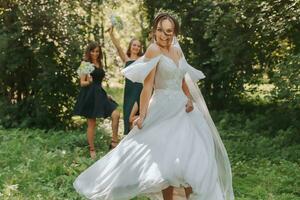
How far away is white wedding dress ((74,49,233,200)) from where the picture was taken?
493 centimetres

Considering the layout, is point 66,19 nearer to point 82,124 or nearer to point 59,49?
point 59,49

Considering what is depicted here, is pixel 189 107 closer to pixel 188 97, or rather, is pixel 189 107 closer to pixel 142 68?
pixel 188 97

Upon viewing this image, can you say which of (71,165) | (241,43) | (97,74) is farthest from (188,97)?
(241,43)

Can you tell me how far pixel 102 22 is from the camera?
39.9 ft

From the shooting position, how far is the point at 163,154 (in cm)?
505

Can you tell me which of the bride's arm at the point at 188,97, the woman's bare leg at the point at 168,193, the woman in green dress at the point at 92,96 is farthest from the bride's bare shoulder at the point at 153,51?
the woman in green dress at the point at 92,96

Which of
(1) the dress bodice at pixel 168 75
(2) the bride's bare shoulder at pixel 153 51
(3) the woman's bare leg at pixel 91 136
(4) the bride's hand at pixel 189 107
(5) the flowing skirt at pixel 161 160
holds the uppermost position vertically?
(2) the bride's bare shoulder at pixel 153 51

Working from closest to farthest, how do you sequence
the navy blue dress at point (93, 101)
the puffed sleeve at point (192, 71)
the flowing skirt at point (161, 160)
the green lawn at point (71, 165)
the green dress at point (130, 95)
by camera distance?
1. the flowing skirt at point (161, 160)
2. the puffed sleeve at point (192, 71)
3. the green lawn at point (71, 165)
4. the green dress at point (130, 95)
5. the navy blue dress at point (93, 101)

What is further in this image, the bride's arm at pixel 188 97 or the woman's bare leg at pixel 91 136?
the woman's bare leg at pixel 91 136

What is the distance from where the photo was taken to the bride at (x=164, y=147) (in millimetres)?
4941

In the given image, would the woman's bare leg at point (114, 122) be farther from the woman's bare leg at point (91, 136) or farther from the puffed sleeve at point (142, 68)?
the puffed sleeve at point (142, 68)

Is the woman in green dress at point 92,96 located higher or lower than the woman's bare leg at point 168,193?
higher

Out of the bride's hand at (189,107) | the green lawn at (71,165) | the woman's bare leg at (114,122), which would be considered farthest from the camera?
the woman's bare leg at (114,122)

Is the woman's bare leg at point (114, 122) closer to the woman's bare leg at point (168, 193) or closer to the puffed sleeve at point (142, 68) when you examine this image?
the puffed sleeve at point (142, 68)
